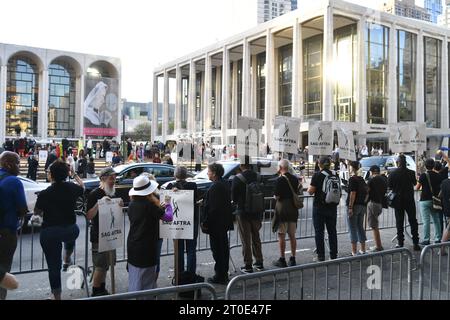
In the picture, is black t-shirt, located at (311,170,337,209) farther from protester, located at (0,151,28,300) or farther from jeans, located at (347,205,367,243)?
protester, located at (0,151,28,300)

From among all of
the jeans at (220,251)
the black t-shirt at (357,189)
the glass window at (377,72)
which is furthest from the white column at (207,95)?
the jeans at (220,251)

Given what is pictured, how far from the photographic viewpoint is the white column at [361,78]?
49.3 meters

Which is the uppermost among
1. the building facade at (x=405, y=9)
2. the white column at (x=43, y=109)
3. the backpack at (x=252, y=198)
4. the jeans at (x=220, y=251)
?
the building facade at (x=405, y=9)

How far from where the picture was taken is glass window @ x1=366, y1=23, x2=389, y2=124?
5075 cm

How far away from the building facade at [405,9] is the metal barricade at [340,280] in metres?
79.6

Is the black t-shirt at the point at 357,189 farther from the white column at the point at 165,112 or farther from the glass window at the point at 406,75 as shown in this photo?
the white column at the point at 165,112

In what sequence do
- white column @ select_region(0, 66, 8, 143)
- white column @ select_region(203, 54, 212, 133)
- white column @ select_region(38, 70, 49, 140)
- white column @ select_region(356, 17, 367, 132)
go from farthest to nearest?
white column @ select_region(38, 70, 49, 140) → white column @ select_region(0, 66, 8, 143) → white column @ select_region(203, 54, 212, 133) → white column @ select_region(356, 17, 367, 132)

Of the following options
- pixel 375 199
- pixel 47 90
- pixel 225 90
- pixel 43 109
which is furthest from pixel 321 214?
pixel 43 109

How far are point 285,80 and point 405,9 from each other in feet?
132

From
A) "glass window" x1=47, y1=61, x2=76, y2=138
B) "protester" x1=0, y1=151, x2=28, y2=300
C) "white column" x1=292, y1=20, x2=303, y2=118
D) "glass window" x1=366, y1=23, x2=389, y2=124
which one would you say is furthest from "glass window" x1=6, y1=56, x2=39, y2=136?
"protester" x1=0, y1=151, x2=28, y2=300

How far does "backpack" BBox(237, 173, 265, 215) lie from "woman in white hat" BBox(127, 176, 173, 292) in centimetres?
239

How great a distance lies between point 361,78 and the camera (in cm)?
4966

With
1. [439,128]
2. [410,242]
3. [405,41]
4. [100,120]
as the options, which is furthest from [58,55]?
[410,242]
